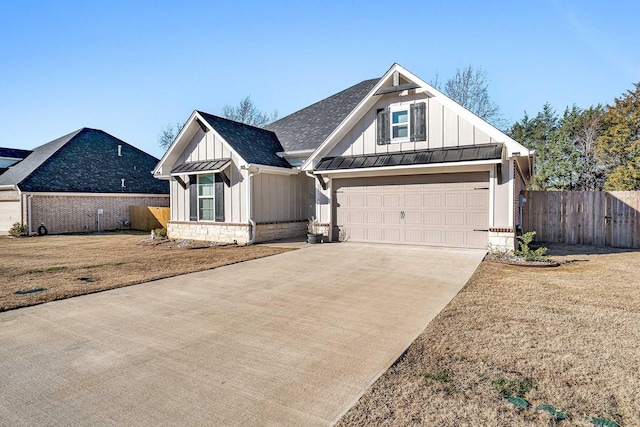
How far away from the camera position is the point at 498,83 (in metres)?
28.5

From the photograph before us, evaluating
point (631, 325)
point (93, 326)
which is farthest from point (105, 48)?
point (631, 325)

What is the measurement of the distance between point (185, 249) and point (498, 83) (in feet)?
87.6

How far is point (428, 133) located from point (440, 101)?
3.31 feet

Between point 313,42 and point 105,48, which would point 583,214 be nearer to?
point 313,42

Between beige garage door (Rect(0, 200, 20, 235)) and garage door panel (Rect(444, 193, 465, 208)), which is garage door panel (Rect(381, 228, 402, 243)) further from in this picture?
beige garage door (Rect(0, 200, 20, 235))

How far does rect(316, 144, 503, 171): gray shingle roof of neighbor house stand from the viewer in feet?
33.8

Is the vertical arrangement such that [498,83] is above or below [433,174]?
above

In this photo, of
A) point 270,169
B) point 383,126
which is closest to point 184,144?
point 270,169

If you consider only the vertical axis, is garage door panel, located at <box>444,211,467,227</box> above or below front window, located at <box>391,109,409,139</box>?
below

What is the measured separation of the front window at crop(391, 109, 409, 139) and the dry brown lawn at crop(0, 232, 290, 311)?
5.35 meters

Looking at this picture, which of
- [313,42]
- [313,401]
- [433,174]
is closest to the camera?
[313,401]

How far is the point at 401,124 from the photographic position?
39.5 ft

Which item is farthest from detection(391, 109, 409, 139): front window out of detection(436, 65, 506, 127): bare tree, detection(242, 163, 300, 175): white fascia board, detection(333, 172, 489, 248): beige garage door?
detection(436, 65, 506, 127): bare tree

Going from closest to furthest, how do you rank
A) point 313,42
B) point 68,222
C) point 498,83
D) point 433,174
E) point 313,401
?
point 313,401, point 433,174, point 313,42, point 68,222, point 498,83
